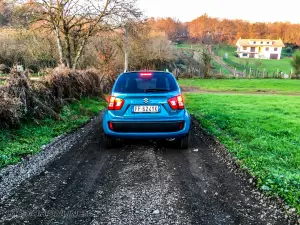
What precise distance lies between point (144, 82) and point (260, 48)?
4442 inches

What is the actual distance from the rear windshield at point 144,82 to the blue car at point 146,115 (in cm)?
3

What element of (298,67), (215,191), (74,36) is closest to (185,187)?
(215,191)

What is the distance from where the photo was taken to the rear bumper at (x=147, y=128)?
529cm

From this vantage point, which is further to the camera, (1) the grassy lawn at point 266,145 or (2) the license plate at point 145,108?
(2) the license plate at point 145,108

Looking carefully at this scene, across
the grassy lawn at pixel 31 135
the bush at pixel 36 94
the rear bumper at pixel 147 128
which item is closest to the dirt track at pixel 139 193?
the rear bumper at pixel 147 128

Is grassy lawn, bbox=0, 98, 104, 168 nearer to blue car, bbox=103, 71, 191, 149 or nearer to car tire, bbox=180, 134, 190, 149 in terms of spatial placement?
blue car, bbox=103, 71, 191, 149

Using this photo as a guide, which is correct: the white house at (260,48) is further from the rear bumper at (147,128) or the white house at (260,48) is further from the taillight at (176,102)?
the rear bumper at (147,128)

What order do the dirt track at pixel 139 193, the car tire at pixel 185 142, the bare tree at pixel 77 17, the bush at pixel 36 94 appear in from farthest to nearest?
the bare tree at pixel 77 17 < the bush at pixel 36 94 < the car tire at pixel 185 142 < the dirt track at pixel 139 193

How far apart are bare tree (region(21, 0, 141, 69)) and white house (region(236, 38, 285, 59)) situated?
8951cm

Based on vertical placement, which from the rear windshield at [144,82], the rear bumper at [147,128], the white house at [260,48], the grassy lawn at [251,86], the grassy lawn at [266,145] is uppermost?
the white house at [260,48]

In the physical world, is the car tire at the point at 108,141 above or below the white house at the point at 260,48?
below

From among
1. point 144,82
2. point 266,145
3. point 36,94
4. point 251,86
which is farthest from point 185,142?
point 251,86

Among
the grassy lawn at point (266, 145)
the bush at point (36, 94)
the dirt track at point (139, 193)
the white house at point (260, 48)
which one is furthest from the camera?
the white house at point (260, 48)

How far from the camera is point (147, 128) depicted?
5.31 meters
